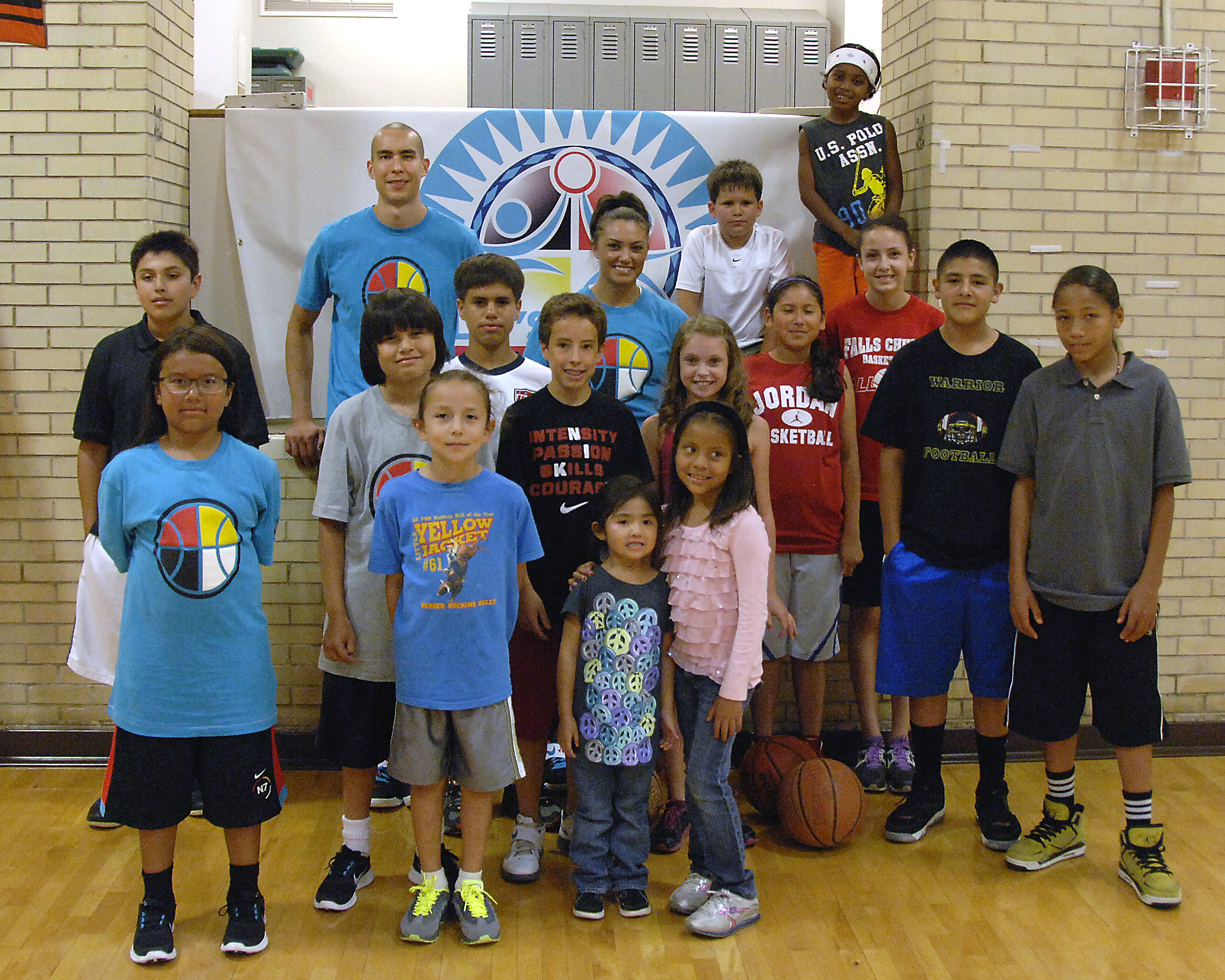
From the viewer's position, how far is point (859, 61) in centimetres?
406

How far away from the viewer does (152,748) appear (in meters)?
2.69

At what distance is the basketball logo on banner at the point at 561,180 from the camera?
14.4 ft

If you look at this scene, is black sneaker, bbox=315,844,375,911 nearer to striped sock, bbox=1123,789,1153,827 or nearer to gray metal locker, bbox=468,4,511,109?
striped sock, bbox=1123,789,1153,827

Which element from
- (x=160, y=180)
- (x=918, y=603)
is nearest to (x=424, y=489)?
(x=918, y=603)

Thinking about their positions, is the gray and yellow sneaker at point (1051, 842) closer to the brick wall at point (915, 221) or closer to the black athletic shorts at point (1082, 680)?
the black athletic shorts at point (1082, 680)

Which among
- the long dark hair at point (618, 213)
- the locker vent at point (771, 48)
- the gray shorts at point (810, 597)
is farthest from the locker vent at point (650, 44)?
the gray shorts at point (810, 597)

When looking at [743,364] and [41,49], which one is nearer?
[743,364]

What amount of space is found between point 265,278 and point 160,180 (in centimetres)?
52

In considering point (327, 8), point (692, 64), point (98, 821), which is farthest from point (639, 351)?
point (327, 8)

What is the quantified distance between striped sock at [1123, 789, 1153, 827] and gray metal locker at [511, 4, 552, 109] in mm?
5559

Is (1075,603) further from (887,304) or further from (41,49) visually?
(41,49)

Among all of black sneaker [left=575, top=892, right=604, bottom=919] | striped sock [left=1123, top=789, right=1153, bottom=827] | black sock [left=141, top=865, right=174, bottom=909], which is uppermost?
striped sock [left=1123, top=789, right=1153, bottom=827]

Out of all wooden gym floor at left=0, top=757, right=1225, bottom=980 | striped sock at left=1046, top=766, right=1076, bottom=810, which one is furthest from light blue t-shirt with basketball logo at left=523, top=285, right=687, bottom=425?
striped sock at left=1046, top=766, right=1076, bottom=810

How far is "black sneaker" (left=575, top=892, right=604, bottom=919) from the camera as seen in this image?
2.92 m
